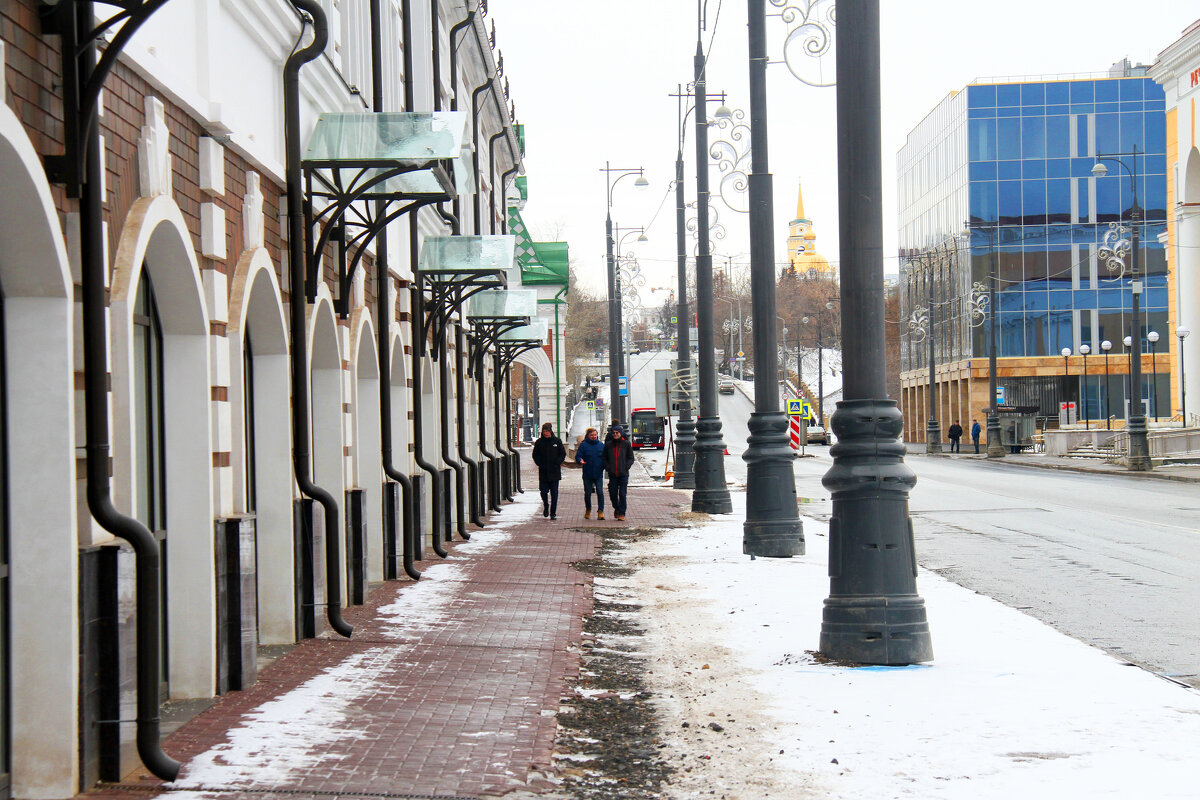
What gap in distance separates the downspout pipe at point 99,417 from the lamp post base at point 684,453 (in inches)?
993

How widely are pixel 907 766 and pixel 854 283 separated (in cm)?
373

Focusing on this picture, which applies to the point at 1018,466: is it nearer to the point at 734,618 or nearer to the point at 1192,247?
the point at 1192,247

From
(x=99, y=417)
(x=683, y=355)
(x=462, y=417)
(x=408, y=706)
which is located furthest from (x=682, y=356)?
(x=99, y=417)

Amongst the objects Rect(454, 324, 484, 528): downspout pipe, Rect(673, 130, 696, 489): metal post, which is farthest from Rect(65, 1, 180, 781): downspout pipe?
Rect(673, 130, 696, 489): metal post

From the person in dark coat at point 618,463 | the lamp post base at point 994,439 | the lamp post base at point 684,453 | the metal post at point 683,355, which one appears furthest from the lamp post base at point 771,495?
the lamp post base at point 994,439

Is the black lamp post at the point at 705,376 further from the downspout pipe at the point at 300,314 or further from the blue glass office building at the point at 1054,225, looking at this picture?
the blue glass office building at the point at 1054,225

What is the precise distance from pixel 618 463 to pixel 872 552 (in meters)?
13.8

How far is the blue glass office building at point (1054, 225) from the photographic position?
6844 centimetres

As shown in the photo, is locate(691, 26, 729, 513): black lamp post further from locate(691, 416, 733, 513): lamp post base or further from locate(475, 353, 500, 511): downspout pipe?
locate(475, 353, 500, 511): downspout pipe

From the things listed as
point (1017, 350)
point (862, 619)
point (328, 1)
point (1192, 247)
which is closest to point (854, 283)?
point (862, 619)

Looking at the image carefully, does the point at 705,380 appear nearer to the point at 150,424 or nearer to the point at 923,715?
the point at 150,424

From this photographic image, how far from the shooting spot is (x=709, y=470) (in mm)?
21969

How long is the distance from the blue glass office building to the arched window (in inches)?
2507

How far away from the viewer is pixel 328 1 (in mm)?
11680
